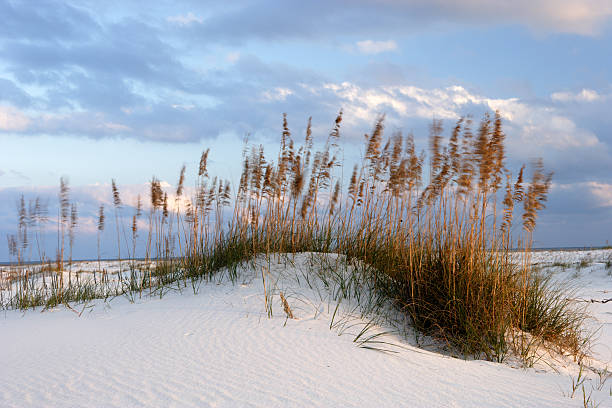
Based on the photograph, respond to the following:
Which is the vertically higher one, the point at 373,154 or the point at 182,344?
the point at 373,154

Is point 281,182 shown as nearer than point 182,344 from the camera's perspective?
No

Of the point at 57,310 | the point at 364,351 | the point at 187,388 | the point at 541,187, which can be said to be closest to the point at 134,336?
the point at 187,388

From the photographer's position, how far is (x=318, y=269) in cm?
503

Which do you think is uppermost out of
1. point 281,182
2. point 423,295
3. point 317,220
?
point 281,182

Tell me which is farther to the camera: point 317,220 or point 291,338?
point 317,220

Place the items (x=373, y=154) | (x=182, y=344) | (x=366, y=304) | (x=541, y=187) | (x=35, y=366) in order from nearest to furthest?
1. (x=35, y=366)
2. (x=182, y=344)
3. (x=541, y=187)
4. (x=366, y=304)
5. (x=373, y=154)

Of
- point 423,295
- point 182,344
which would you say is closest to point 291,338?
point 182,344

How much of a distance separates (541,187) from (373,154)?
6.46 feet

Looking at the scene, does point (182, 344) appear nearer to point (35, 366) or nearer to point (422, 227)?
point (35, 366)

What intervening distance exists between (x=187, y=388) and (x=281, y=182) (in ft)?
11.3

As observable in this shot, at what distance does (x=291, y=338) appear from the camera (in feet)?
11.2

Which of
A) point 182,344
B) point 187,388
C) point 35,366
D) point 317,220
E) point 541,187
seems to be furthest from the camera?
point 317,220

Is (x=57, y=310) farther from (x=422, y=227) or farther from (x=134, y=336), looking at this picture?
(x=422, y=227)

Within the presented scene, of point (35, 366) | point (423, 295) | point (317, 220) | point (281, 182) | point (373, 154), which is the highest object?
point (373, 154)
